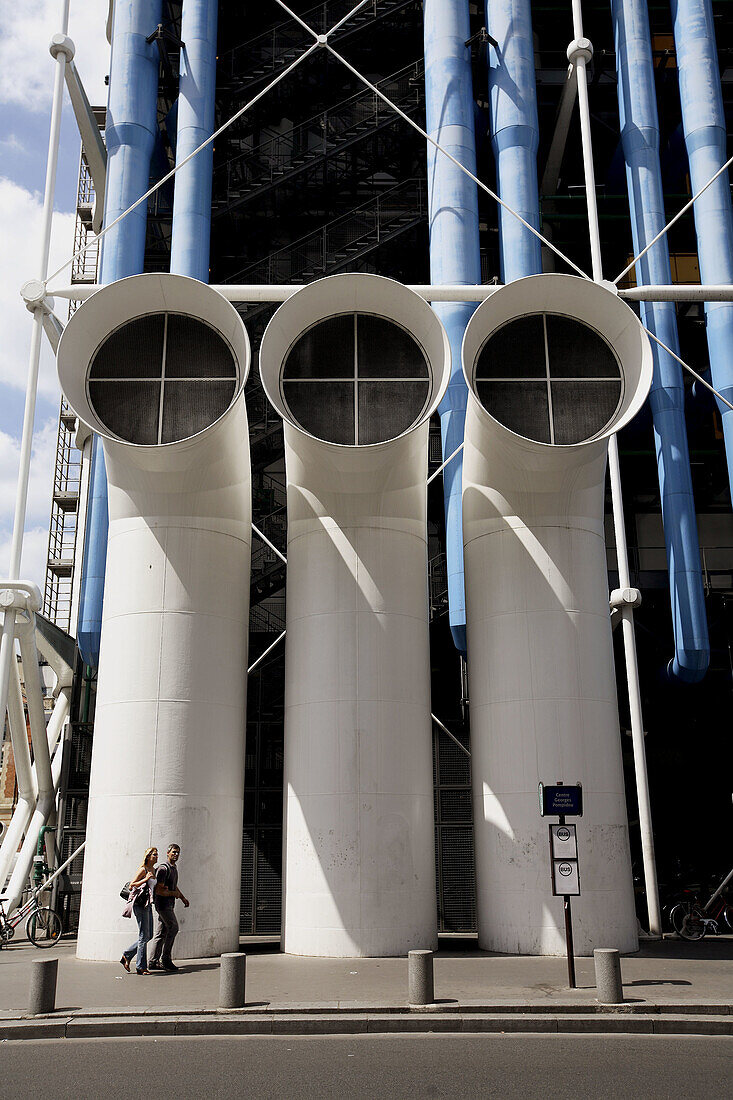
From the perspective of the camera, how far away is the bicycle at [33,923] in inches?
641

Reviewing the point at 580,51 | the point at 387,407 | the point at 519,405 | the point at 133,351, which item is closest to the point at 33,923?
the point at 133,351

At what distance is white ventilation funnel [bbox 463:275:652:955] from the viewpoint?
14.4 meters

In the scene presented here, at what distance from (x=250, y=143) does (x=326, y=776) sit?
1994 centimetres

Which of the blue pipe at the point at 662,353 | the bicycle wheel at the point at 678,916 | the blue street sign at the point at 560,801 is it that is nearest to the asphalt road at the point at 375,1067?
the blue street sign at the point at 560,801

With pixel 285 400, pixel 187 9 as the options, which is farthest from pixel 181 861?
Result: pixel 187 9

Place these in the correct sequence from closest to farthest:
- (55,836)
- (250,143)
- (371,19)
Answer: (55,836) → (371,19) → (250,143)

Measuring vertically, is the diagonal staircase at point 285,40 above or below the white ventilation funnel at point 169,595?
above

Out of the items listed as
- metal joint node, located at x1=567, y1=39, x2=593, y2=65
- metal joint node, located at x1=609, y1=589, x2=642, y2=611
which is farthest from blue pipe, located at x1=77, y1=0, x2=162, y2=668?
metal joint node, located at x1=609, y1=589, x2=642, y2=611

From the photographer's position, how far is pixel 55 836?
20.9 meters

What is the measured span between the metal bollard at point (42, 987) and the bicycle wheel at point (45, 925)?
305 inches

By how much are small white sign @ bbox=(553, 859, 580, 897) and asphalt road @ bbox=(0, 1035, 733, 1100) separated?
239 centimetres

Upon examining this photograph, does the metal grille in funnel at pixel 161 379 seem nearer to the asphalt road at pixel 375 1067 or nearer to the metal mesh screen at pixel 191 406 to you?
the metal mesh screen at pixel 191 406

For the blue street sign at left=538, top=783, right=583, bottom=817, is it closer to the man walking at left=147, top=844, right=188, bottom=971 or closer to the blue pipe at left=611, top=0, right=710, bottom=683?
the man walking at left=147, top=844, right=188, bottom=971

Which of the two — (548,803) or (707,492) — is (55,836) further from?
(707,492)
